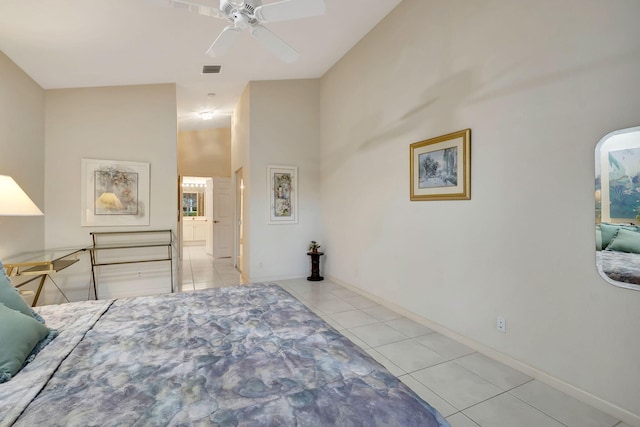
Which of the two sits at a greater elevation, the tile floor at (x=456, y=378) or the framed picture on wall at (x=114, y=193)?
the framed picture on wall at (x=114, y=193)

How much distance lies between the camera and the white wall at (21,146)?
9.61 feet

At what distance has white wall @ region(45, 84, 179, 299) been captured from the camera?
152 inches

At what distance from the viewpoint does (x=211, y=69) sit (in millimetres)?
4027

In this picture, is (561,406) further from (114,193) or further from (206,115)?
(206,115)

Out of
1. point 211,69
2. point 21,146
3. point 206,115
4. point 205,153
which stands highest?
point 206,115

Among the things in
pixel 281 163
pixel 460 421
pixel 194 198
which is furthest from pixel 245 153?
pixel 194 198

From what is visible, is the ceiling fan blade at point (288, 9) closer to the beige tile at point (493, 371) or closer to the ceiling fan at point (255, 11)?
the ceiling fan at point (255, 11)

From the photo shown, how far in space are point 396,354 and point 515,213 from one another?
1466 mm

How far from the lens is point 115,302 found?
192 cm

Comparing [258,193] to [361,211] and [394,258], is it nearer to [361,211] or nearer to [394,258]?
[361,211]

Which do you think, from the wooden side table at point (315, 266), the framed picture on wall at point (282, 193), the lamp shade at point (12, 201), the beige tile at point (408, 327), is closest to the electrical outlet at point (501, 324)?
the beige tile at point (408, 327)

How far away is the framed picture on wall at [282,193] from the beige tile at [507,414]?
12.4 feet

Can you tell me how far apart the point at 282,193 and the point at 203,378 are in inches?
160

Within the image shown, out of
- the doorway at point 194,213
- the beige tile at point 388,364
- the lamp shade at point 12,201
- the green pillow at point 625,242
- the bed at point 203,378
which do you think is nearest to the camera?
the bed at point 203,378
